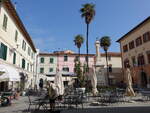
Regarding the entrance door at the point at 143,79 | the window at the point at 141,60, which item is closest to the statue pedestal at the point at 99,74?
the window at the point at 141,60

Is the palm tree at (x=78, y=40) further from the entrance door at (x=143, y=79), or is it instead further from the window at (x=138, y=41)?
the entrance door at (x=143, y=79)

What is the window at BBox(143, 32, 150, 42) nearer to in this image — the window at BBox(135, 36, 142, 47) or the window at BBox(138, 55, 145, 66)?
the window at BBox(135, 36, 142, 47)

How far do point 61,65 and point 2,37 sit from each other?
31311 millimetres

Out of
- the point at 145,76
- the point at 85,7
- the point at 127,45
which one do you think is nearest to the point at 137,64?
the point at 145,76

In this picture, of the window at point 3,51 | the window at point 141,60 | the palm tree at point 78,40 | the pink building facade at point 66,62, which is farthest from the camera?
the pink building facade at point 66,62

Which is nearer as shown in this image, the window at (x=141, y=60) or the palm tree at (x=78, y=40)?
the window at (x=141, y=60)

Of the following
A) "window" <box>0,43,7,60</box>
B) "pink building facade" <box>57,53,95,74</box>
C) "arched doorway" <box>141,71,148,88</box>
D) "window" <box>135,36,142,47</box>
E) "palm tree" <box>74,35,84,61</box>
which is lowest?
"arched doorway" <box>141,71,148,88</box>

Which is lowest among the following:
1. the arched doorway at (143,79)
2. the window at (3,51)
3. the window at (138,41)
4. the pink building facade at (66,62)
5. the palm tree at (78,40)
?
the arched doorway at (143,79)

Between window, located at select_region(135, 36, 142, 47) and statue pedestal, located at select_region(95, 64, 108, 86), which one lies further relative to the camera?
window, located at select_region(135, 36, 142, 47)

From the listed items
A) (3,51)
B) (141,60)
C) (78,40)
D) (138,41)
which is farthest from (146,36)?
(3,51)

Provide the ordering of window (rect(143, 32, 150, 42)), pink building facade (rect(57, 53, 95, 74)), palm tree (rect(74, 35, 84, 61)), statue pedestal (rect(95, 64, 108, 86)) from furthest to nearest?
pink building facade (rect(57, 53, 95, 74))
palm tree (rect(74, 35, 84, 61))
window (rect(143, 32, 150, 42))
statue pedestal (rect(95, 64, 108, 86))

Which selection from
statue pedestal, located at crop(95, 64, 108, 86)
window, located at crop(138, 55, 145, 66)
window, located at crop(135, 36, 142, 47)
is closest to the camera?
statue pedestal, located at crop(95, 64, 108, 86)

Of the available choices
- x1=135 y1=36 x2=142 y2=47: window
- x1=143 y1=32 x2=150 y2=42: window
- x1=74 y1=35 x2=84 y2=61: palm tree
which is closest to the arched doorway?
x1=135 y1=36 x2=142 y2=47: window

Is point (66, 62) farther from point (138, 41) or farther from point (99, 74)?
point (138, 41)
